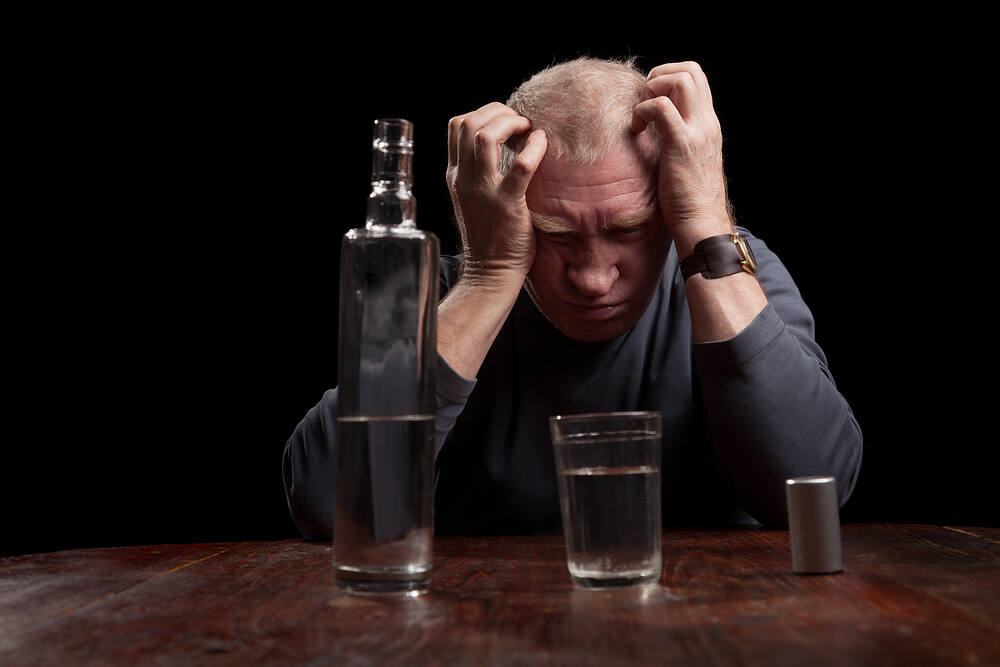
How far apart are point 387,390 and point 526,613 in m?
0.22

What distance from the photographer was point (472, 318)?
1.60 meters

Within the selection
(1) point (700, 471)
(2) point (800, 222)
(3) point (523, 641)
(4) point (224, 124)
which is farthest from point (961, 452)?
(3) point (523, 641)

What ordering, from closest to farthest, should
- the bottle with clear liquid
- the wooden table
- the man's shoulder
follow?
the wooden table, the bottle with clear liquid, the man's shoulder

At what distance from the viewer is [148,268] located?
282 cm

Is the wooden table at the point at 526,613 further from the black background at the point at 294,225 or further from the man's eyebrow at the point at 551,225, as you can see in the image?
the black background at the point at 294,225

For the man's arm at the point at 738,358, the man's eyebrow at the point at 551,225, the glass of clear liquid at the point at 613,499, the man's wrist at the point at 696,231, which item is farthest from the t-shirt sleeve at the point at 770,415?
the glass of clear liquid at the point at 613,499

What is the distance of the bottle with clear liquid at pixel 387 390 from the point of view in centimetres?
87

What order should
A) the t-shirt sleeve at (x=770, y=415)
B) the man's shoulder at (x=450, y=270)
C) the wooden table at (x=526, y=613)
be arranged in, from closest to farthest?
the wooden table at (x=526, y=613) < the t-shirt sleeve at (x=770, y=415) < the man's shoulder at (x=450, y=270)

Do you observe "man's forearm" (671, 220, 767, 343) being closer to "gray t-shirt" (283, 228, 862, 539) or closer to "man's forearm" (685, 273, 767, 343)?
"man's forearm" (685, 273, 767, 343)

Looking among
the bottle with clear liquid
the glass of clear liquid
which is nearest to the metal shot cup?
the glass of clear liquid

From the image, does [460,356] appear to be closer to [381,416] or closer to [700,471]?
[700,471]

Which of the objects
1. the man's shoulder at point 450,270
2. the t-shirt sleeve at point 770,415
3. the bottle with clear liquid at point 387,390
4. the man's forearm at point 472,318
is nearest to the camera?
the bottle with clear liquid at point 387,390

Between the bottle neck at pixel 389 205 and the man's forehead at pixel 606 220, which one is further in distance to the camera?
the man's forehead at pixel 606 220

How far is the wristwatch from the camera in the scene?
4.96 feet
